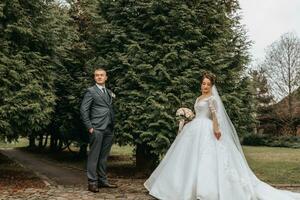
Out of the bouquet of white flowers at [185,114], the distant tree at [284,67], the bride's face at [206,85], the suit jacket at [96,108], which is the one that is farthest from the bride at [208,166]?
the distant tree at [284,67]

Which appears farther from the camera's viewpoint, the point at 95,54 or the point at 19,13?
the point at 95,54

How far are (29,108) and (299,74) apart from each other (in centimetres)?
3741

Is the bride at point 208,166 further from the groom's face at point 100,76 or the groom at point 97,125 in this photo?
the groom's face at point 100,76

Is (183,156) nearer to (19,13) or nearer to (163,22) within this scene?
(163,22)

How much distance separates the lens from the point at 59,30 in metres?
11.6

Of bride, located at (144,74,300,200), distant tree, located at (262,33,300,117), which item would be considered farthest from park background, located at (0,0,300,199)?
distant tree, located at (262,33,300,117)

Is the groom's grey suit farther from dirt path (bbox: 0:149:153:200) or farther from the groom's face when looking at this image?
dirt path (bbox: 0:149:153:200)

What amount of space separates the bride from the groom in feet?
4.31

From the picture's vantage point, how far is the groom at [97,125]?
8.38 m

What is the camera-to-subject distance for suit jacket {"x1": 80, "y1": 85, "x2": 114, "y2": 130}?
27.8ft

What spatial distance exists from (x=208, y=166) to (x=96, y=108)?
2780 mm

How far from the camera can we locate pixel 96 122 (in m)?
8.52

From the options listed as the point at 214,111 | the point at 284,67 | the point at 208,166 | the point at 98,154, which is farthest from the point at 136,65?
the point at 284,67

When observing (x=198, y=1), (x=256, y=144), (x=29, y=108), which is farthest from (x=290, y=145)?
(x=29, y=108)
